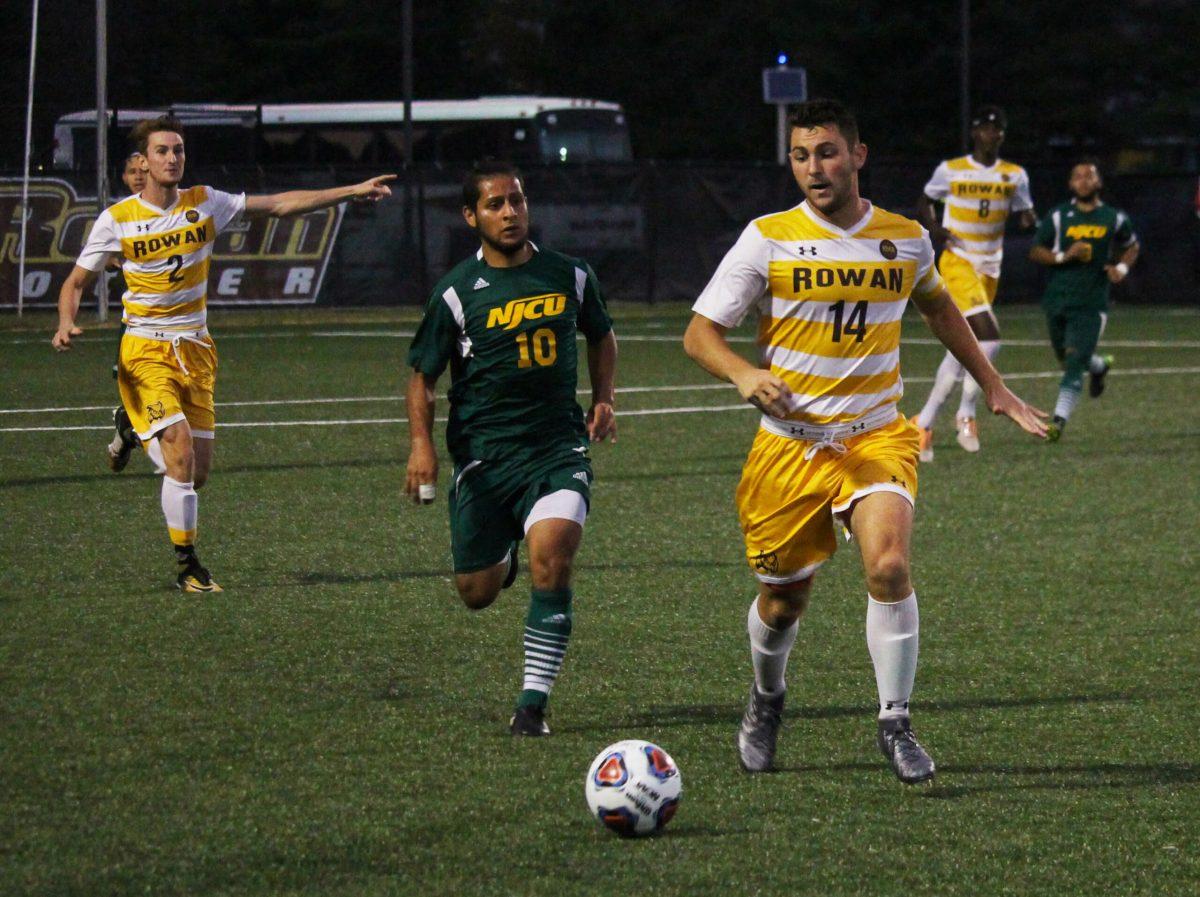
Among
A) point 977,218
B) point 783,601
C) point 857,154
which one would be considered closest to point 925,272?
point 857,154

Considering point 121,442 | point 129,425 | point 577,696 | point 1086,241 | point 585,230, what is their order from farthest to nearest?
1. point 585,230
2. point 1086,241
3. point 121,442
4. point 129,425
5. point 577,696

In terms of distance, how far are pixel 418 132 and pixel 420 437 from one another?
33197 millimetres

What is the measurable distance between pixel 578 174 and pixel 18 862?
25.5m

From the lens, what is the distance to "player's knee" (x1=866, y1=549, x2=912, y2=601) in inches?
234

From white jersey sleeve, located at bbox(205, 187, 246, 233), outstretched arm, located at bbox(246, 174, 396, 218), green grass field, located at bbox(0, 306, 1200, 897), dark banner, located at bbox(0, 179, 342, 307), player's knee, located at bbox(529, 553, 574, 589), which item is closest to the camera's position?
green grass field, located at bbox(0, 306, 1200, 897)

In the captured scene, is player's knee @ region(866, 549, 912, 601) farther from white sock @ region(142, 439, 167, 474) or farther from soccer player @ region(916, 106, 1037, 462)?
soccer player @ region(916, 106, 1037, 462)

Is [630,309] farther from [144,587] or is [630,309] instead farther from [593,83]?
[593,83]

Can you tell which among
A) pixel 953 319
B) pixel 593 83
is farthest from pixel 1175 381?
pixel 593 83

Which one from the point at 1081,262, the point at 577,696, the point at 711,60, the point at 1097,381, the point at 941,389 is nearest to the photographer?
the point at 577,696

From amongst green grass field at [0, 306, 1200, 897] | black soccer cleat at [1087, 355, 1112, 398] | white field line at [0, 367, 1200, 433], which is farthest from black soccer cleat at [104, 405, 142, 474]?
black soccer cleat at [1087, 355, 1112, 398]

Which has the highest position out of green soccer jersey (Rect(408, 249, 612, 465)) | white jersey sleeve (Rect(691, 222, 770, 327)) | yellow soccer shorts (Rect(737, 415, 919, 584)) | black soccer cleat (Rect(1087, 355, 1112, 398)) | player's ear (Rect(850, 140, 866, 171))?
player's ear (Rect(850, 140, 866, 171))

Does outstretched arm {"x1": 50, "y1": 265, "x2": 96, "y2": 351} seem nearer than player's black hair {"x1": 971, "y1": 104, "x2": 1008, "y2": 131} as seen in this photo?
Yes

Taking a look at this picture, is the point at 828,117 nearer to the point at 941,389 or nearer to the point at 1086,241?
the point at 941,389

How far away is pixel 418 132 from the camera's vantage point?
39.2 metres
